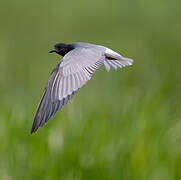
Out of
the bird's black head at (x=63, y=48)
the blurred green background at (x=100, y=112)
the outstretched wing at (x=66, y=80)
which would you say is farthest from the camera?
the blurred green background at (x=100, y=112)

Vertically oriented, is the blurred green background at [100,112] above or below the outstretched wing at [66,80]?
below

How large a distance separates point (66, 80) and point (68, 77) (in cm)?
2

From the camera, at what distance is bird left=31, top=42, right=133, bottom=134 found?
3.60m

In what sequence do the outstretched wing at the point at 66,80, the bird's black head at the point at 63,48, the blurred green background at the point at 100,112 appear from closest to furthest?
the outstretched wing at the point at 66,80, the bird's black head at the point at 63,48, the blurred green background at the point at 100,112

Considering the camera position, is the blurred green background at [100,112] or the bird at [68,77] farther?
the blurred green background at [100,112]

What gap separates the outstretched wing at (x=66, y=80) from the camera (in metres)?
3.60

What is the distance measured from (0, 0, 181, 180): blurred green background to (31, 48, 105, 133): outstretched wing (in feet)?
2.33

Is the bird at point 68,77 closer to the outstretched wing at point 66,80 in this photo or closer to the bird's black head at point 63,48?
the outstretched wing at point 66,80

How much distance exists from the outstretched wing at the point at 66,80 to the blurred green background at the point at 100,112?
0.71 meters

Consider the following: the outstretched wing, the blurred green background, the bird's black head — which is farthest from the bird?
the blurred green background

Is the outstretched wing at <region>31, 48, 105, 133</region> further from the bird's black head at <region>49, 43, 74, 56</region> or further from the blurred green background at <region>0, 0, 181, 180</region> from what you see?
the blurred green background at <region>0, 0, 181, 180</region>

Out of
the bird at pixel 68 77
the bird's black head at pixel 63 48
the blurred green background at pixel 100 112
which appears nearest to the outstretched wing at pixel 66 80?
the bird at pixel 68 77

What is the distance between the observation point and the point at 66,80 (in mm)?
3742

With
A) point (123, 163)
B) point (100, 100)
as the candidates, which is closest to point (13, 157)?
point (123, 163)
